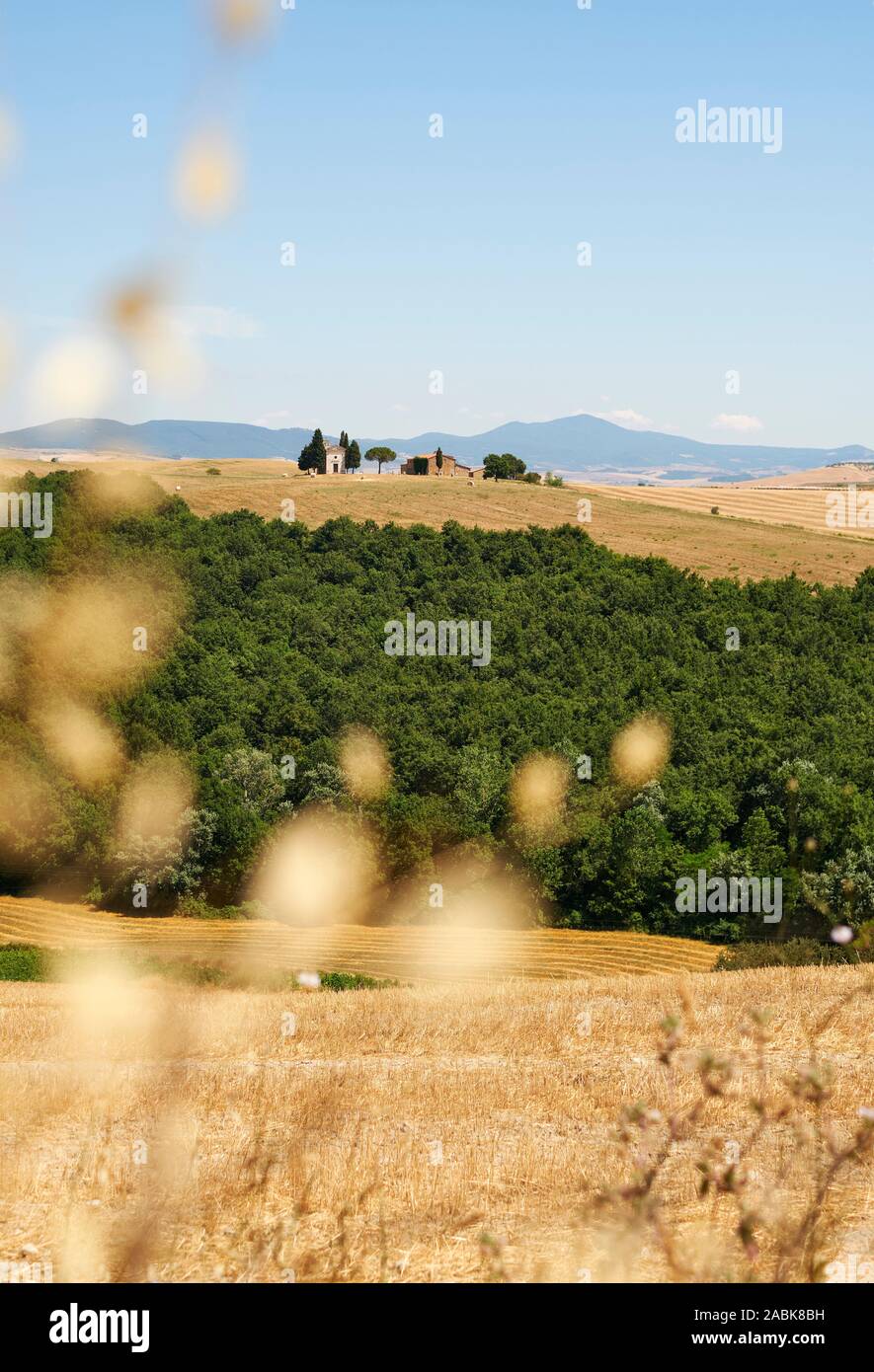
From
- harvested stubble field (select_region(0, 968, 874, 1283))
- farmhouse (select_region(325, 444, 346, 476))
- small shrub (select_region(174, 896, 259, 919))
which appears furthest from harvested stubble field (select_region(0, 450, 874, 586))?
harvested stubble field (select_region(0, 968, 874, 1283))

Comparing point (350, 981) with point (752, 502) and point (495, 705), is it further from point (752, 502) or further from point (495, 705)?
point (752, 502)

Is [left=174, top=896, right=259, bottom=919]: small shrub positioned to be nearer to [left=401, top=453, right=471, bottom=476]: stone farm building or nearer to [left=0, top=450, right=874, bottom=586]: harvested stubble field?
[left=0, top=450, right=874, bottom=586]: harvested stubble field

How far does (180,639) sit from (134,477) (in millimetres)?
79199

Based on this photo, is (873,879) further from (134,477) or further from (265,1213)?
(134,477)

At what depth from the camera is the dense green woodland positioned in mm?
58969

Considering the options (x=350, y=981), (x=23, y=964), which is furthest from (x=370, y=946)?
(x=23, y=964)

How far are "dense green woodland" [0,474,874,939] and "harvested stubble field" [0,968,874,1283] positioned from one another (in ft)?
88.0

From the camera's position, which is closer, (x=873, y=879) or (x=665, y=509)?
(x=873, y=879)

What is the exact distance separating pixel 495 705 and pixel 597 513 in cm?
5085

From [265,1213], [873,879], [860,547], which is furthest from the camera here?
[860,547]

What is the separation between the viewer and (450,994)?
27.3 metres

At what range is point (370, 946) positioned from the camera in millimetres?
54531

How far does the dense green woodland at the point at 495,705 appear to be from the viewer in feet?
193
